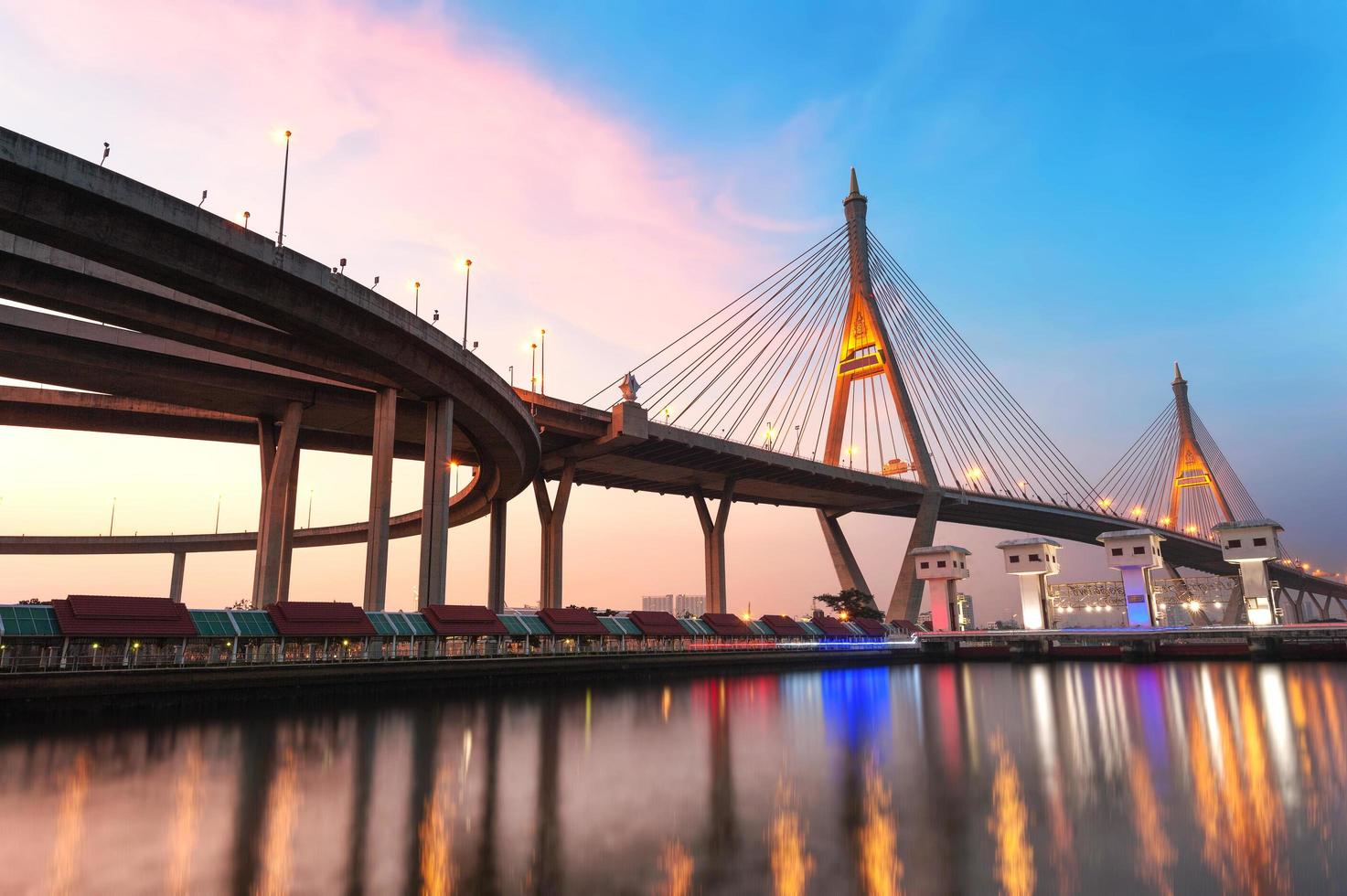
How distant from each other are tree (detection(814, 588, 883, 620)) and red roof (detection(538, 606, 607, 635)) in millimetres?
35438

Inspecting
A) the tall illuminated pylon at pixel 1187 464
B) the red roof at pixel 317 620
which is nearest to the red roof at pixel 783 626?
the red roof at pixel 317 620

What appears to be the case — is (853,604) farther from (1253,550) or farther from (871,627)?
(1253,550)

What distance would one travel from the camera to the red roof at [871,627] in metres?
64.9

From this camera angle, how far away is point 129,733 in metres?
18.0

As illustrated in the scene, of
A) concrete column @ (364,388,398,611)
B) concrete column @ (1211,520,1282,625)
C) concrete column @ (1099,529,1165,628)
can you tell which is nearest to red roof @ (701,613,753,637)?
concrete column @ (364,388,398,611)

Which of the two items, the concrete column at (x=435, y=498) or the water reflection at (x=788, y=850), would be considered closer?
the water reflection at (x=788, y=850)

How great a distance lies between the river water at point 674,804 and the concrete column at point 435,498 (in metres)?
17.8

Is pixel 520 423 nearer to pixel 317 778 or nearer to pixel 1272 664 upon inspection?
pixel 317 778

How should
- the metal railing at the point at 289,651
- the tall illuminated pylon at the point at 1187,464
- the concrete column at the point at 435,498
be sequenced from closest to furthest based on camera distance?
1. the metal railing at the point at 289,651
2. the concrete column at the point at 435,498
3. the tall illuminated pylon at the point at 1187,464

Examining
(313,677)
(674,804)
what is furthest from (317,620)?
(674,804)

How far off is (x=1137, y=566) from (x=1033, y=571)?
6.78m

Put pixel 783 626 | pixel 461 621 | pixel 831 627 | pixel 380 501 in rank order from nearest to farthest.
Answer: pixel 461 621 < pixel 380 501 < pixel 783 626 < pixel 831 627

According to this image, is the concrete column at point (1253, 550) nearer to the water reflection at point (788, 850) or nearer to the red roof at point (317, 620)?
the red roof at point (317, 620)

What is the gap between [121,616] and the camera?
89.6 ft
